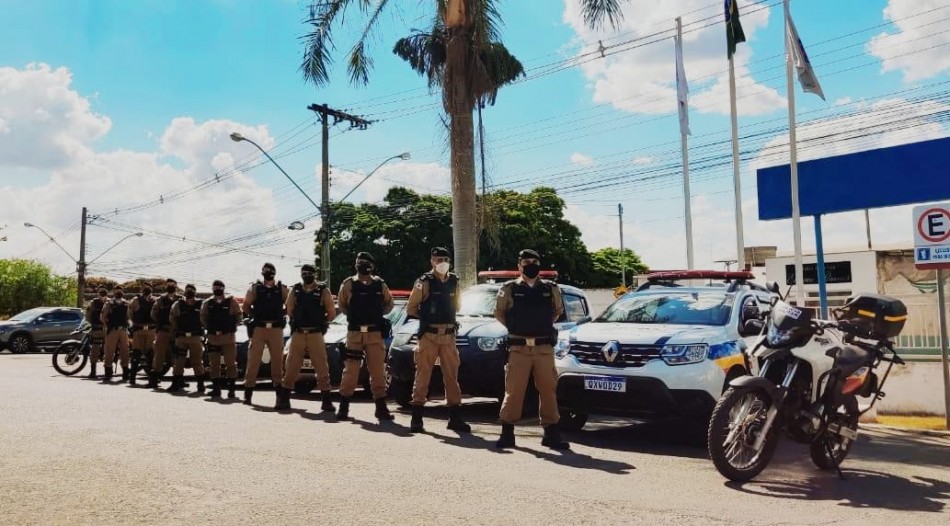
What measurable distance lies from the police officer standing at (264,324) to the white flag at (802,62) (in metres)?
11.2

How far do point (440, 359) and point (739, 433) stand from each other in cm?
354

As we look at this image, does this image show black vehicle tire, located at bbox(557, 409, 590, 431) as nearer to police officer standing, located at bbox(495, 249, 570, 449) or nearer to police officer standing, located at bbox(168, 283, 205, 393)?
police officer standing, located at bbox(495, 249, 570, 449)

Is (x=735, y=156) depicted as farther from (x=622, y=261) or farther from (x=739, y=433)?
(x=622, y=261)

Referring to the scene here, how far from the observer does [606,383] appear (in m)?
7.62

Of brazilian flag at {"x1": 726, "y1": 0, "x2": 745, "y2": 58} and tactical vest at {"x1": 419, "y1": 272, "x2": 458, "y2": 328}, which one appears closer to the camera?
tactical vest at {"x1": 419, "y1": 272, "x2": 458, "y2": 328}

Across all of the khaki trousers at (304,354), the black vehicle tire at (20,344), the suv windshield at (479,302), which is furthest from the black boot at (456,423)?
the black vehicle tire at (20,344)

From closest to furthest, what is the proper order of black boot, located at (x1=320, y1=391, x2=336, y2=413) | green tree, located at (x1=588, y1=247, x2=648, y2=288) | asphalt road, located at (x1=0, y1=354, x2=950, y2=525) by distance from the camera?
asphalt road, located at (x1=0, y1=354, x2=950, y2=525) < black boot, located at (x1=320, y1=391, x2=336, y2=413) < green tree, located at (x1=588, y1=247, x2=648, y2=288)

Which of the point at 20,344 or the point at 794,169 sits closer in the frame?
the point at 794,169

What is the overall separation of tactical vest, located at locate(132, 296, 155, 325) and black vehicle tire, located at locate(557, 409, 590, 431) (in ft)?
29.8

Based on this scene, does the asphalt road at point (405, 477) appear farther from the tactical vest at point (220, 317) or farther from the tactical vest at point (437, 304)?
the tactical vest at point (220, 317)

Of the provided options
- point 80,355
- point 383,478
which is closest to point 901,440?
point 383,478

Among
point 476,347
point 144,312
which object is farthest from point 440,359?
point 144,312

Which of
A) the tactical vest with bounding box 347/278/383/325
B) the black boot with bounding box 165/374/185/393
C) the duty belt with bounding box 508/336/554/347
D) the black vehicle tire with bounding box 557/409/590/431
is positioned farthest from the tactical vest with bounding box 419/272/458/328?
the black boot with bounding box 165/374/185/393

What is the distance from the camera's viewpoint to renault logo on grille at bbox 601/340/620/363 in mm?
7707
